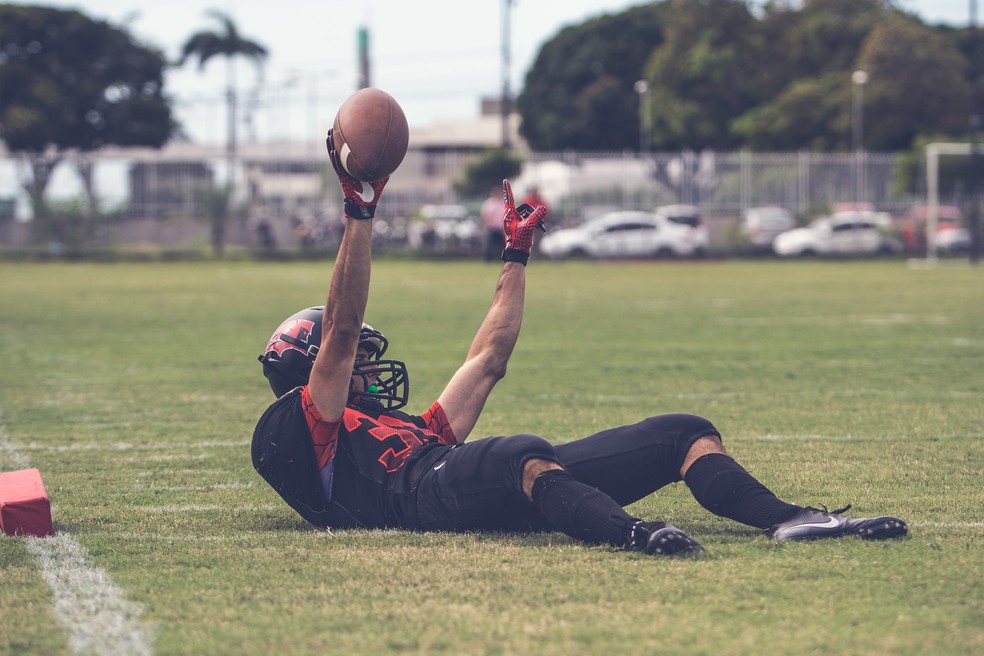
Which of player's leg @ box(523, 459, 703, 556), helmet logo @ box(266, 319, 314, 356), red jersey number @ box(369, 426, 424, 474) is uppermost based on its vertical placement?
helmet logo @ box(266, 319, 314, 356)

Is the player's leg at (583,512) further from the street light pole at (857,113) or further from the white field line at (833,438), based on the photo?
the street light pole at (857,113)

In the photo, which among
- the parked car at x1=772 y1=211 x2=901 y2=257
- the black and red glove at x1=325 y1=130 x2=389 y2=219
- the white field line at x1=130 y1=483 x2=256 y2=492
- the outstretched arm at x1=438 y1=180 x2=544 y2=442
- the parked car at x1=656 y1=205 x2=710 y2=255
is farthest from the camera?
the parked car at x1=772 y1=211 x2=901 y2=257

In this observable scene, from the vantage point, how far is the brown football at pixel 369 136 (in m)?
4.79

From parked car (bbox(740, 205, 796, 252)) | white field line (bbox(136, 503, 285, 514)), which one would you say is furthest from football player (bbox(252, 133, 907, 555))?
parked car (bbox(740, 205, 796, 252))

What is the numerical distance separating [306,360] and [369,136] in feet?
3.28

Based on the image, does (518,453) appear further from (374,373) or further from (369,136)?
(369,136)

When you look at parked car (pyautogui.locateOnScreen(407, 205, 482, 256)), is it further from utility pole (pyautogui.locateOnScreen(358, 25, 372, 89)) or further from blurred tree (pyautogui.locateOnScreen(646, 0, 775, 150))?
blurred tree (pyautogui.locateOnScreen(646, 0, 775, 150))

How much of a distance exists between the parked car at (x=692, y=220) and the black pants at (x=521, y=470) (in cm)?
3674

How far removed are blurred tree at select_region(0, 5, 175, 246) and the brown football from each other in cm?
5397

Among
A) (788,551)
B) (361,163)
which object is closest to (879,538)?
(788,551)

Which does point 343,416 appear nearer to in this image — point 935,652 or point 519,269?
point 519,269

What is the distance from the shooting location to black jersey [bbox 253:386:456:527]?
16.5 feet

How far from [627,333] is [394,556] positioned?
34.2 ft

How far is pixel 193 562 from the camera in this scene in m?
4.74
